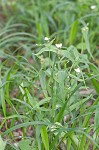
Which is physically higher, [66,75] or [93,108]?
[66,75]

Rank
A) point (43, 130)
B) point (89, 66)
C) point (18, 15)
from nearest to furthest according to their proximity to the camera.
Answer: point (43, 130) → point (89, 66) → point (18, 15)

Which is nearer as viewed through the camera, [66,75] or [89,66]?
[66,75]

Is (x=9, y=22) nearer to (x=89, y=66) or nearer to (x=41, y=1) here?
(x=41, y=1)

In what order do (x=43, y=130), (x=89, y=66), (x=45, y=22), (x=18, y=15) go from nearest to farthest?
(x=43, y=130)
(x=89, y=66)
(x=45, y=22)
(x=18, y=15)

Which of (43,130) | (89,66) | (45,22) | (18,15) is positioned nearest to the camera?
(43,130)

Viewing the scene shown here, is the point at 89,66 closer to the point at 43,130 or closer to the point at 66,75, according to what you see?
the point at 66,75

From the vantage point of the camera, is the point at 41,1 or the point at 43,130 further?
the point at 41,1

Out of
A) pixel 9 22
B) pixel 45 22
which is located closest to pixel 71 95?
pixel 45 22

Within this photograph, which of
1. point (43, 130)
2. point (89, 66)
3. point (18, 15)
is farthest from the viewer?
point (18, 15)

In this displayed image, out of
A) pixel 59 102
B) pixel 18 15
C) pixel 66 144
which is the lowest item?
pixel 66 144

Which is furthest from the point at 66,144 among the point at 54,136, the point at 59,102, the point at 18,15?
the point at 18,15
